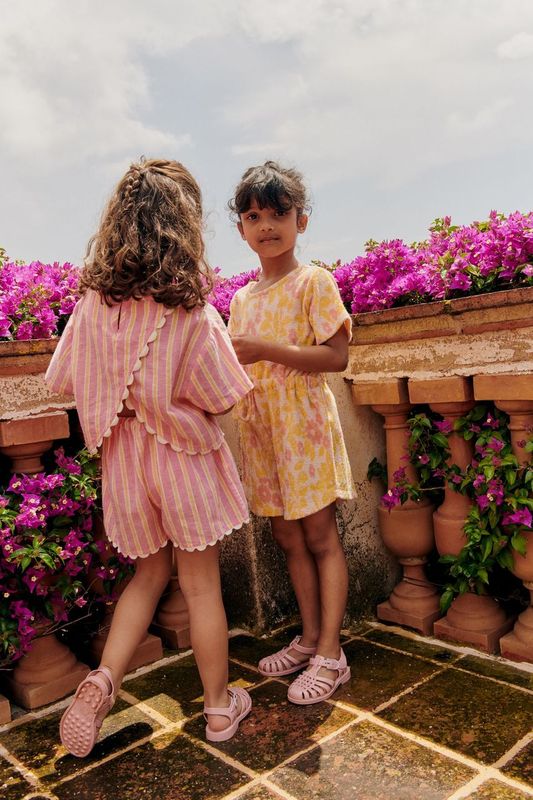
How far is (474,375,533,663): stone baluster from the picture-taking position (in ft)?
7.62

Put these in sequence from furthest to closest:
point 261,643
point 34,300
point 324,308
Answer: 1. point 261,643
2. point 34,300
3. point 324,308

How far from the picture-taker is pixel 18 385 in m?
2.29

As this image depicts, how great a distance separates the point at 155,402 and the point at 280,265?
28.8 inches

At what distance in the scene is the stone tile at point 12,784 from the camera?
181 centimetres

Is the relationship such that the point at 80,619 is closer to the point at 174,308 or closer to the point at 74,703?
the point at 74,703

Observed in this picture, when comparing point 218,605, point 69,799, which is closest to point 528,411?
point 218,605

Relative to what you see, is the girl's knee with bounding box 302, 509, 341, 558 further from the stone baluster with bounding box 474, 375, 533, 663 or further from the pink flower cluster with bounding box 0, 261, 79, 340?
the pink flower cluster with bounding box 0, 261, 79, 340

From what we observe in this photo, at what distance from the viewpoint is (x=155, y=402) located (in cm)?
189

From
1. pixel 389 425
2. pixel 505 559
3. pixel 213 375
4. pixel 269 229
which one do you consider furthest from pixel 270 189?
pixel 505 559

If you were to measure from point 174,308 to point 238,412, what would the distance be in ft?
2.01

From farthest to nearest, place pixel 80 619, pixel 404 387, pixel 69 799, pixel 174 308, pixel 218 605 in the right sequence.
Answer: pixel 404 387, pixel 80 619, pixel 218 605, pixel 174 308, pixel 69 799

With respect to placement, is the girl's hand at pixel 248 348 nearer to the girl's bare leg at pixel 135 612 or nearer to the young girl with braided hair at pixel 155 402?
the young girl with braided hair at pixel 155 402

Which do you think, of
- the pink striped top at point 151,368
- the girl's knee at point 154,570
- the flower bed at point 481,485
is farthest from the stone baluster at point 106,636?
the flower bed at point 481,485

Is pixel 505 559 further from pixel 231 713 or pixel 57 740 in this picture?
pixel 57 740
